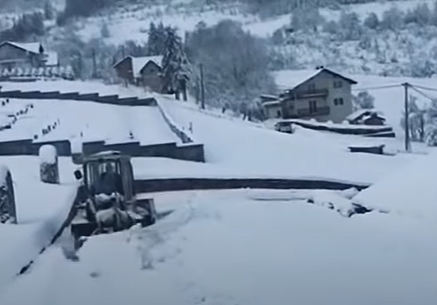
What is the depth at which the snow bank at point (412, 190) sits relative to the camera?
243 cm

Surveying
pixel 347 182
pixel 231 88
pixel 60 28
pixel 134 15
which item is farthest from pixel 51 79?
pixel 347 182

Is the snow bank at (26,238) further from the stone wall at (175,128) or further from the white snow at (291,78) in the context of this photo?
the white snow at (291,78)

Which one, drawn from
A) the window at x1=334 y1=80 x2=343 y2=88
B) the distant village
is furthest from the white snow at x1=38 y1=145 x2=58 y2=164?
the window at x1=334 y1=80 x2=343 y2=88

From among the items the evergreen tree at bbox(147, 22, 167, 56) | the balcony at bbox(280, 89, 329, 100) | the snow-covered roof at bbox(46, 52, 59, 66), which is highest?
the evergreen tree at bbox(147, 22, 167, 56)

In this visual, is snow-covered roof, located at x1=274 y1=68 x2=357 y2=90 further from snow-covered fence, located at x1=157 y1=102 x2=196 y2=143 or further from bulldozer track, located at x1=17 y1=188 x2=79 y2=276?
bulldozer track, located at x1=17 y1=188 x2=79 y2=276

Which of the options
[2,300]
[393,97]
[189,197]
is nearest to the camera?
[2,300]

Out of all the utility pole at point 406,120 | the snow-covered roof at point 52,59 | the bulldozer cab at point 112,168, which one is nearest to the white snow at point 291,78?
the utility pole at point 406,120

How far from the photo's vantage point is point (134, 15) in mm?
2504

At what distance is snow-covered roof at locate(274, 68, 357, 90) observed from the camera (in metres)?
2.34

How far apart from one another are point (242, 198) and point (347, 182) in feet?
1.10

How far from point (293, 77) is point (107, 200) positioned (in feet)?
2.35

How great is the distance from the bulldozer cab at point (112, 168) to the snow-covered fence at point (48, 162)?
0.10m

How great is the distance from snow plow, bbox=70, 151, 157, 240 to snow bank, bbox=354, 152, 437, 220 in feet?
2.29

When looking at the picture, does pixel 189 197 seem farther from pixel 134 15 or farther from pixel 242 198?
pixel 134 15
